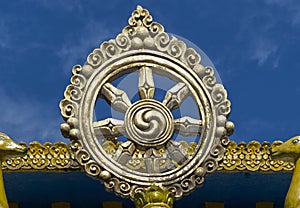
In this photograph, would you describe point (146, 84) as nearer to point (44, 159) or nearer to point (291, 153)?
point (291, 153)

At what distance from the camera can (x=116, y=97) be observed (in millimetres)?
11711

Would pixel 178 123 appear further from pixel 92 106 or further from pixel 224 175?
pixel 224 175

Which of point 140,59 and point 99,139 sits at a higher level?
point 140,59

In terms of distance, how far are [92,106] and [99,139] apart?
32cm

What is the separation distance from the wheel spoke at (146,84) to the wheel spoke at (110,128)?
0.38 metres

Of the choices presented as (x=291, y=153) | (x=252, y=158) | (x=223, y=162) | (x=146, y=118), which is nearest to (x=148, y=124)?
(x=146, y=118)

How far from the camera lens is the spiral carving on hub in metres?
11.6

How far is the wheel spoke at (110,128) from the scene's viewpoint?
11.6m

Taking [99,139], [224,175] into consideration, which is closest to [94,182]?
[224,175]

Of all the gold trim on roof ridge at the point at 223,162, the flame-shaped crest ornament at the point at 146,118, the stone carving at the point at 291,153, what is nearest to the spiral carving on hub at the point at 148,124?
the flame-shaped crest ornament at the point at 146,118

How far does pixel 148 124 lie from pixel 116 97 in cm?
40

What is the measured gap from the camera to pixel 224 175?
1360cm

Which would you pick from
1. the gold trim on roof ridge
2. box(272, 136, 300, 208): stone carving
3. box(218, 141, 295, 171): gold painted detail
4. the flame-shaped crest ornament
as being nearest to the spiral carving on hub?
the flame-shaped crest ornament

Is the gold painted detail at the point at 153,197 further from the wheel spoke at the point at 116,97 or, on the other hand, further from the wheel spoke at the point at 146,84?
the wheel spoke at the point at 146,84
